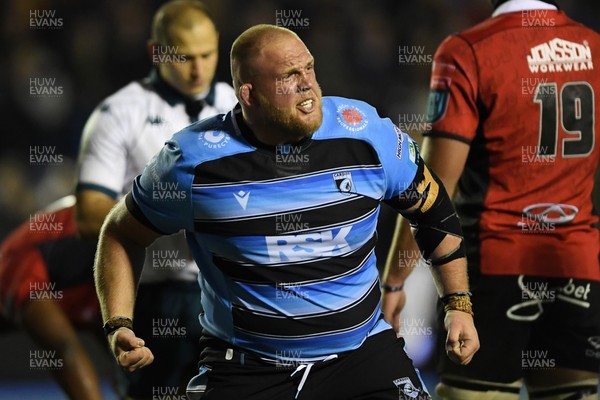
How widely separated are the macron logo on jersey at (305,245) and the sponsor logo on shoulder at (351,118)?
1.02 feet

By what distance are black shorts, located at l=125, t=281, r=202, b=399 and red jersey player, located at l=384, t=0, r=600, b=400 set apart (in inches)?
51.1

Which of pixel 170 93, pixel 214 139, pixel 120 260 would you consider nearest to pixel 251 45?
pixel 214 139

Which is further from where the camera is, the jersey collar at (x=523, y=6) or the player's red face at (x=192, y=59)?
the player's red face at (x=192, y=59)

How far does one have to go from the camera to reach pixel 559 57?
13.6ft

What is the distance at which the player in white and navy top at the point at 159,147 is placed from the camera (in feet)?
17.0

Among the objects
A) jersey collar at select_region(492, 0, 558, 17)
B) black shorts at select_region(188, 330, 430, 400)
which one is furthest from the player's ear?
jersey collar at select_region(492, 0, 558, 17)

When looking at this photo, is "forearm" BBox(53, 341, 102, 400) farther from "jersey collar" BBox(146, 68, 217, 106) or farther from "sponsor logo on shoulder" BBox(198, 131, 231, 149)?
"sponsor logo on shoulder" BBox(198, 131, 231, 149)

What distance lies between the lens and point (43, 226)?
604 cm

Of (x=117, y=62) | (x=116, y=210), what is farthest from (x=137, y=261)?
(x=117, y=62)

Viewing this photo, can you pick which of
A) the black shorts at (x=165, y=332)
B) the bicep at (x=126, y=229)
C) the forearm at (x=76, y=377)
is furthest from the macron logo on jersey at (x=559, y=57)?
the forearm at (x=76, y=377)

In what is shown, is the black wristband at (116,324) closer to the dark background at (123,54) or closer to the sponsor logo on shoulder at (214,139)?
the sponsor logo on shoulder at (214,139)

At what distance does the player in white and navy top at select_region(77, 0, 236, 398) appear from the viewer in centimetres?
519

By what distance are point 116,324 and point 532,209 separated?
64.0 inches

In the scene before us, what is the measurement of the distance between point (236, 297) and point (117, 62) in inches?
A: 221
